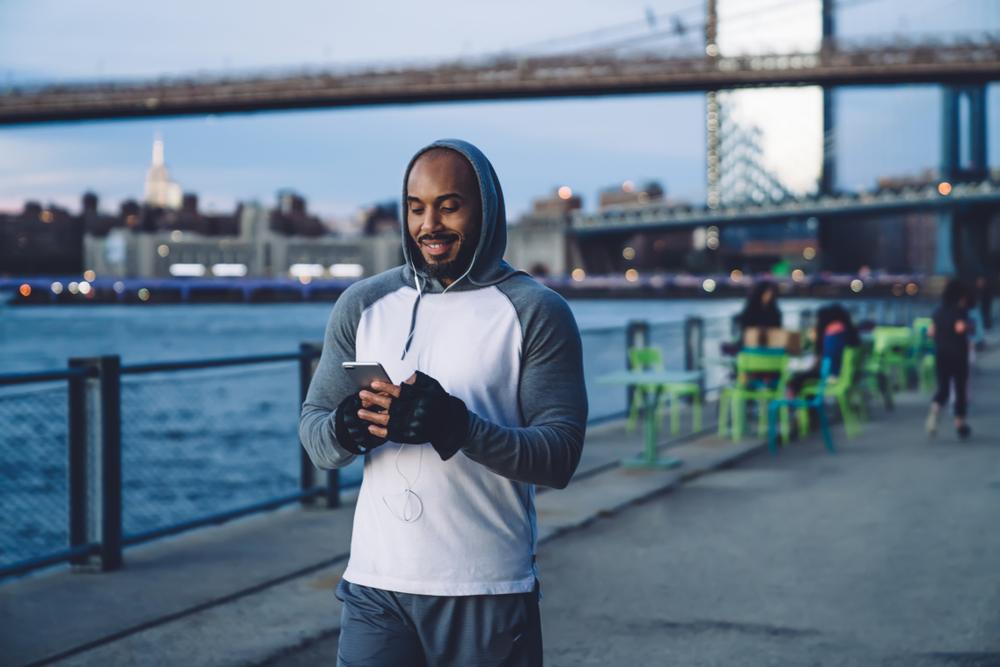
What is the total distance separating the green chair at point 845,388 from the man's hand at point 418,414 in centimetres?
844

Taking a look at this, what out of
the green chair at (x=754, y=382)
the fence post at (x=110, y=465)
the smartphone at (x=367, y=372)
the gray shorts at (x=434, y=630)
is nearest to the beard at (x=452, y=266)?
the smartphone at (x=367, y=372)

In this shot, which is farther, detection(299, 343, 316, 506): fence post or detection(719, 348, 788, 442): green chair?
detection(719, 348, 788, 442): green chair

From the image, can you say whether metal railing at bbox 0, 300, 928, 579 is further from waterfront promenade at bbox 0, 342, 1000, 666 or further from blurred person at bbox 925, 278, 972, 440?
blurred person at bbox 925, 278, 972, 440

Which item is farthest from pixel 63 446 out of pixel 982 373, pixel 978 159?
pixel 978 159

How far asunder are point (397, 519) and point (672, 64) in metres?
48.2

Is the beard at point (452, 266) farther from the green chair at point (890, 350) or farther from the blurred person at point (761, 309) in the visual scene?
the green chair at point (890, 350)

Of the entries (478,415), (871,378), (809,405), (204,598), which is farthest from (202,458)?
(478,415)

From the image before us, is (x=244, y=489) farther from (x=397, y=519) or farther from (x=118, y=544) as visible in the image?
(x=397, y=519)

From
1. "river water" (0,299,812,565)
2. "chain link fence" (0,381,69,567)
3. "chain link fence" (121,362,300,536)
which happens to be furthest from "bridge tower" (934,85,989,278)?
"chain link fence" (0,381,69,567)

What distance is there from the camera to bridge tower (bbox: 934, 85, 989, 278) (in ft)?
189

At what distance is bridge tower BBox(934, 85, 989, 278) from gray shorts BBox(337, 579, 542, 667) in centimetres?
5745

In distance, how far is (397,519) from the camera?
2025 mm

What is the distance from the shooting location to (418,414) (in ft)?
5.95

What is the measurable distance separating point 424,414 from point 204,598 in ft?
10.5
